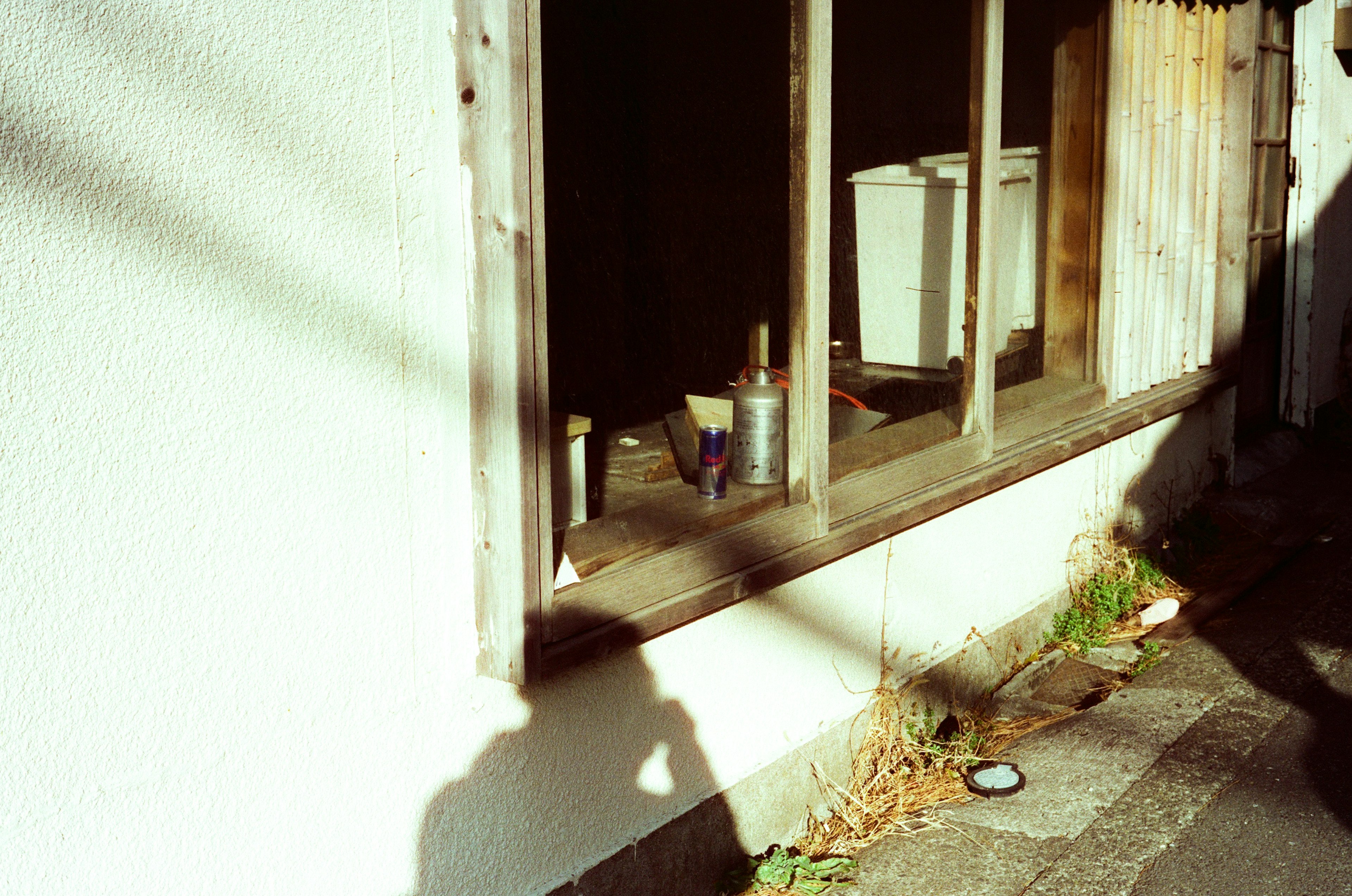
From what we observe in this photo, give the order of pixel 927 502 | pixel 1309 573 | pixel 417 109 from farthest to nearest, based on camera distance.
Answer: pixel 1309 573 < pixel 927 502 < pixel 417 109

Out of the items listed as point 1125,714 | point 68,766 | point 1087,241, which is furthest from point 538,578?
point 1087,241

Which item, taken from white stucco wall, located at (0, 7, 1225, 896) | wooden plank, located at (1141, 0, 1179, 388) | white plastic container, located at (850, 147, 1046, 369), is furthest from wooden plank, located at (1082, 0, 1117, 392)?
white stucco wall, located at (0, 7, 1225, 896)

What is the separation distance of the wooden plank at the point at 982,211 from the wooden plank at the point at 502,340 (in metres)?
2.06

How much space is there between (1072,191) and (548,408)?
126 inches

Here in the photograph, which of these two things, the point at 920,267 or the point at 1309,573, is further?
the point at 1309,573

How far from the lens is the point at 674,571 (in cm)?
288

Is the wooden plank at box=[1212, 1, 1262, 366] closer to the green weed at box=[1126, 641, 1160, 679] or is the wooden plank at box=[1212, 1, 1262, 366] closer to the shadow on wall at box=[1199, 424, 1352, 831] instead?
the shadow on wall at box=[1199, 424, 1352, 831]

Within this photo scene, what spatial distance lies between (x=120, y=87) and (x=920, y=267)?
328 centimetres

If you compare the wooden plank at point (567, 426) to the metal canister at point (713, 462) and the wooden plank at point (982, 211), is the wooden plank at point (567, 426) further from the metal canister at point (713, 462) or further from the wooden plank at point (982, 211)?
the wooden plank at point (982, 211)

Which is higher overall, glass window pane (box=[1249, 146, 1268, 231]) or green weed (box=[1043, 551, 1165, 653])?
glass window pane (box=[1249, 146, 1268, 231])

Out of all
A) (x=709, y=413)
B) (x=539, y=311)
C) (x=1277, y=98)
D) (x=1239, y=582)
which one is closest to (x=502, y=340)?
(x=539, y=311)

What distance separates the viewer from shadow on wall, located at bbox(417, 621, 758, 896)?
2.52m

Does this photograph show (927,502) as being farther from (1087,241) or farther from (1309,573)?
(1309,573)

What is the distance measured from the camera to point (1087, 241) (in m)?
4.95
